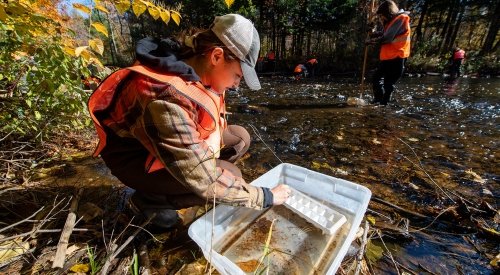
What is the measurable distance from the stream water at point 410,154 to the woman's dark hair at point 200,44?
4.84 ft

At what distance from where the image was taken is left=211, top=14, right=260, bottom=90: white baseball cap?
5.01 ft

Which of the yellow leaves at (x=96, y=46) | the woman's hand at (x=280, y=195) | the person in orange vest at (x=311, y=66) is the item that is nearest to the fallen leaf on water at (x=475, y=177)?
the woman's hand at (x=280, y=195)

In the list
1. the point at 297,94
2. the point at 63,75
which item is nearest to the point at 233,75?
the point at 63,75

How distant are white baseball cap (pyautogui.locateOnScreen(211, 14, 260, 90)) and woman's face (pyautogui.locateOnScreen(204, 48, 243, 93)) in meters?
0.05

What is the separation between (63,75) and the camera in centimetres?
238

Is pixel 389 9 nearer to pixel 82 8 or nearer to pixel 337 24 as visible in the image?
pixel 82 8

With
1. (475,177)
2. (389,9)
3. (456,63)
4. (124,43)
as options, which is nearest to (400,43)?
(389,9)

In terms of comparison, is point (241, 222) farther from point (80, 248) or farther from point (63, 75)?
point (63, 75)

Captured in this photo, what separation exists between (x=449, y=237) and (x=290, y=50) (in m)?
→ 16.8

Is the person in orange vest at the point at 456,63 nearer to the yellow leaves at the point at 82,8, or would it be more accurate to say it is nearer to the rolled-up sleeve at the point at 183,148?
the rolled-up sleeve at the point at 183,148

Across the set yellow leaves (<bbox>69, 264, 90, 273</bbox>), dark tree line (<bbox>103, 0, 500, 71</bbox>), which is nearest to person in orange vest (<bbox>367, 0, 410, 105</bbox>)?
yellow leaves (<bbox>69, 264, 90, 273</bbox>)

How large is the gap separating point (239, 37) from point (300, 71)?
11381 mm

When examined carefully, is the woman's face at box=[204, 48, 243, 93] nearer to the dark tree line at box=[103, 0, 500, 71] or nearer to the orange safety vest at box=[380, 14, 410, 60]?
the orange safety vest at box=[380, 14, 410, 60]

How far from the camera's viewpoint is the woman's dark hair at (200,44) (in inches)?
62.0
